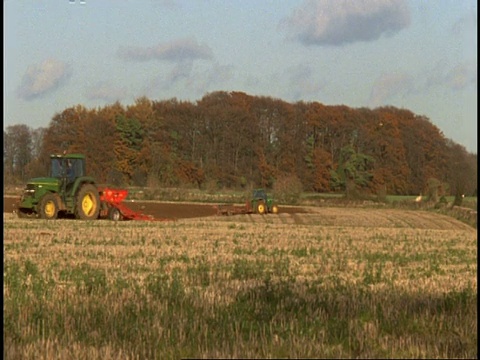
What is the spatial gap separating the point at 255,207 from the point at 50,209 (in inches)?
503

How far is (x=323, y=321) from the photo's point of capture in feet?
25.0

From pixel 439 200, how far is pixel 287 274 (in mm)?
40245

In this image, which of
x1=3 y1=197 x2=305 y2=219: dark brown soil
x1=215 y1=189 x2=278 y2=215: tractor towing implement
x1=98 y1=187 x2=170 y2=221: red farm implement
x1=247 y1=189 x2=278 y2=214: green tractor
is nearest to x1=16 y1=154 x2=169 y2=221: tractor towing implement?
x1=98 y1=187 x2=170 y2=221: red farm implement

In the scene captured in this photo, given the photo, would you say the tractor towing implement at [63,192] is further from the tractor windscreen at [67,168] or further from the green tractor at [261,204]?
the green tractor at [261,204]

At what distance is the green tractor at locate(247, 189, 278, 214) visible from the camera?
127 ft

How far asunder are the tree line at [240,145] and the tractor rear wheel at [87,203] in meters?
23.2

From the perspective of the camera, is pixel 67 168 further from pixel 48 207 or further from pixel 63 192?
pixel 48 207

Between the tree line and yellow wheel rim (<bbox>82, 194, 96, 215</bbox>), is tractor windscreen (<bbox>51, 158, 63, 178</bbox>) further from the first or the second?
the tree line

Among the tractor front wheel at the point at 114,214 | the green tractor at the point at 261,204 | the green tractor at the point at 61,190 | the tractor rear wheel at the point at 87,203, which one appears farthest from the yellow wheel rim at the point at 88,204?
the green tractor at the point at 261,204

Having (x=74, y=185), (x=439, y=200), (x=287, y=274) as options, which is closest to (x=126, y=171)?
(x=439, y=200)

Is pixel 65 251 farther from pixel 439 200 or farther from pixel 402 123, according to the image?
pixel 402 123

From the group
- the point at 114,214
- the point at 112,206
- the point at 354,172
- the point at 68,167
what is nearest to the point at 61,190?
the point at 68,167

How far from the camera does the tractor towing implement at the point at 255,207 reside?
123ft

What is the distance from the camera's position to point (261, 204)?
38875mm
